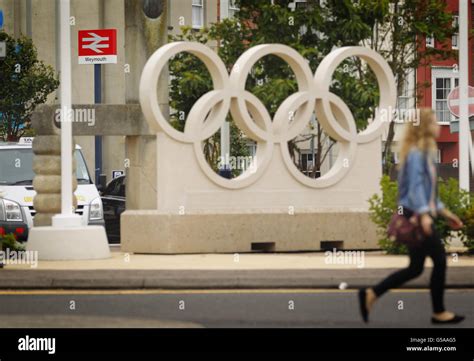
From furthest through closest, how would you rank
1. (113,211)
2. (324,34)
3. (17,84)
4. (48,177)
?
1. (17,84)
2. (324,34)
3. (113,211)
4. (48,177)

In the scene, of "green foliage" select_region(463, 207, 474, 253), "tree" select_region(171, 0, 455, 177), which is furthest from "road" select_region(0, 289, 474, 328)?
"tree" select_region(171, 0, 455, 177)

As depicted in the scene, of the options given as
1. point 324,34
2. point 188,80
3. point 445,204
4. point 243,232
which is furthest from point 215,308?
point 324,34

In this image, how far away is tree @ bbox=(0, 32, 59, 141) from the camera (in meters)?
39.3

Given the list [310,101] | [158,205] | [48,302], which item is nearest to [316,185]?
[310,101]

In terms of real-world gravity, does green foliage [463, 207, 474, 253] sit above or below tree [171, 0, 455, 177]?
below

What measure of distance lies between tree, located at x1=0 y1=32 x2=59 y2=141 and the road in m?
24.3

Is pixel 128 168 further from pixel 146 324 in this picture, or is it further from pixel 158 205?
pixel 146 324

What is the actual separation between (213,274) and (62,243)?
11.2 feet

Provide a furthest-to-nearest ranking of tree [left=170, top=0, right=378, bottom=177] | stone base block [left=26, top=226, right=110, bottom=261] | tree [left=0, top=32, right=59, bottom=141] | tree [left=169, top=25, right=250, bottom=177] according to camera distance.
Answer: tree [left=0, top=32, right=59, bottom=141] < tree [left=169, top=25, right=250, bottom=177] < tree [left=170, top=0, right=378, bottom=177] < stone base block [left=26, top=226, right=110, bottom=261]

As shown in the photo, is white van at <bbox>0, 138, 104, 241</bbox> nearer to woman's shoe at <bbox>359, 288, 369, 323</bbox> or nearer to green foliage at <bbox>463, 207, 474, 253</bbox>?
green foliage at <bbox>463, 207, 474, 253</bbox>

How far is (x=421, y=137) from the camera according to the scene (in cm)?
959

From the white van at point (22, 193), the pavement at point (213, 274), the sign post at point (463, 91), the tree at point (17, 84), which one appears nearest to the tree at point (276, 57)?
the sign post at point (463, 91)

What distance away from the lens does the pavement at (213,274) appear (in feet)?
53.0

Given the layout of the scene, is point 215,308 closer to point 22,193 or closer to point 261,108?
point 261,108
